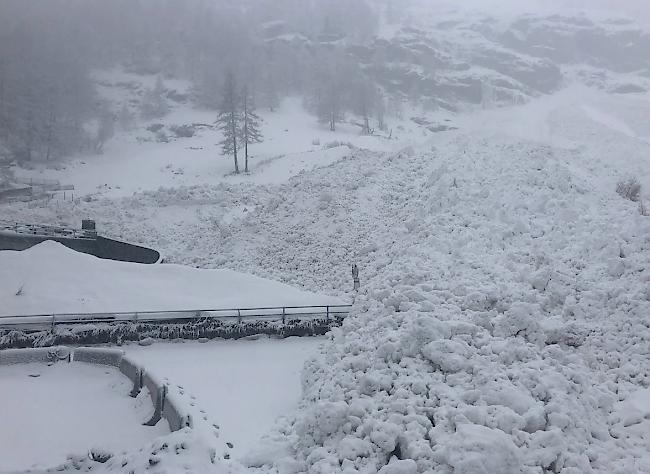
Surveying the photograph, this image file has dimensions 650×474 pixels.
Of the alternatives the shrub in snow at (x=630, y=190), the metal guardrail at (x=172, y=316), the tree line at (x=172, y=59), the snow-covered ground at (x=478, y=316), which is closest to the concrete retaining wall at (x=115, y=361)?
the metal guardrail at (x=172, y=316)

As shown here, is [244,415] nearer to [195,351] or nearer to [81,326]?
[195,351]

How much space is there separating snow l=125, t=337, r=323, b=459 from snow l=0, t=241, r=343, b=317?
115 inches

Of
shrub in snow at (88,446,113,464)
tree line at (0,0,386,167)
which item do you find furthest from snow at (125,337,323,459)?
tree line at (0,0,386,167)

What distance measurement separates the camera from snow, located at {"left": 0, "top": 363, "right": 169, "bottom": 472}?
940 centimetres

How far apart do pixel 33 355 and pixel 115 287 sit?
519cm

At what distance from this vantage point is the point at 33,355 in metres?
14.1

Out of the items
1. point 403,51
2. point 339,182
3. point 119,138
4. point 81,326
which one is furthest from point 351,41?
point 81,326

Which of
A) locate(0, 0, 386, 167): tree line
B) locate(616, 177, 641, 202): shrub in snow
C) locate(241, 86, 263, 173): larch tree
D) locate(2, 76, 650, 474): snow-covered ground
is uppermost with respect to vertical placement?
locate(0, 0, 386, 167): tree line

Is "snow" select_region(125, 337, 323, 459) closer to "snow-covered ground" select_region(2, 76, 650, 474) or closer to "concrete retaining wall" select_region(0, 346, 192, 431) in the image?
"concrete retaining wall" select_region(0, 346, 192, 431)

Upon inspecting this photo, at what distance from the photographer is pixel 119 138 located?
60.7 m

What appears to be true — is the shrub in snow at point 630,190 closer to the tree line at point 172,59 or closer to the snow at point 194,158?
the snow at point 194,158

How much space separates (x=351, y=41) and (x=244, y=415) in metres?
104

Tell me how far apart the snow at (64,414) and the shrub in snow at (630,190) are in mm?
17948

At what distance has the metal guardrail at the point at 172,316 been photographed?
51.0 ft
